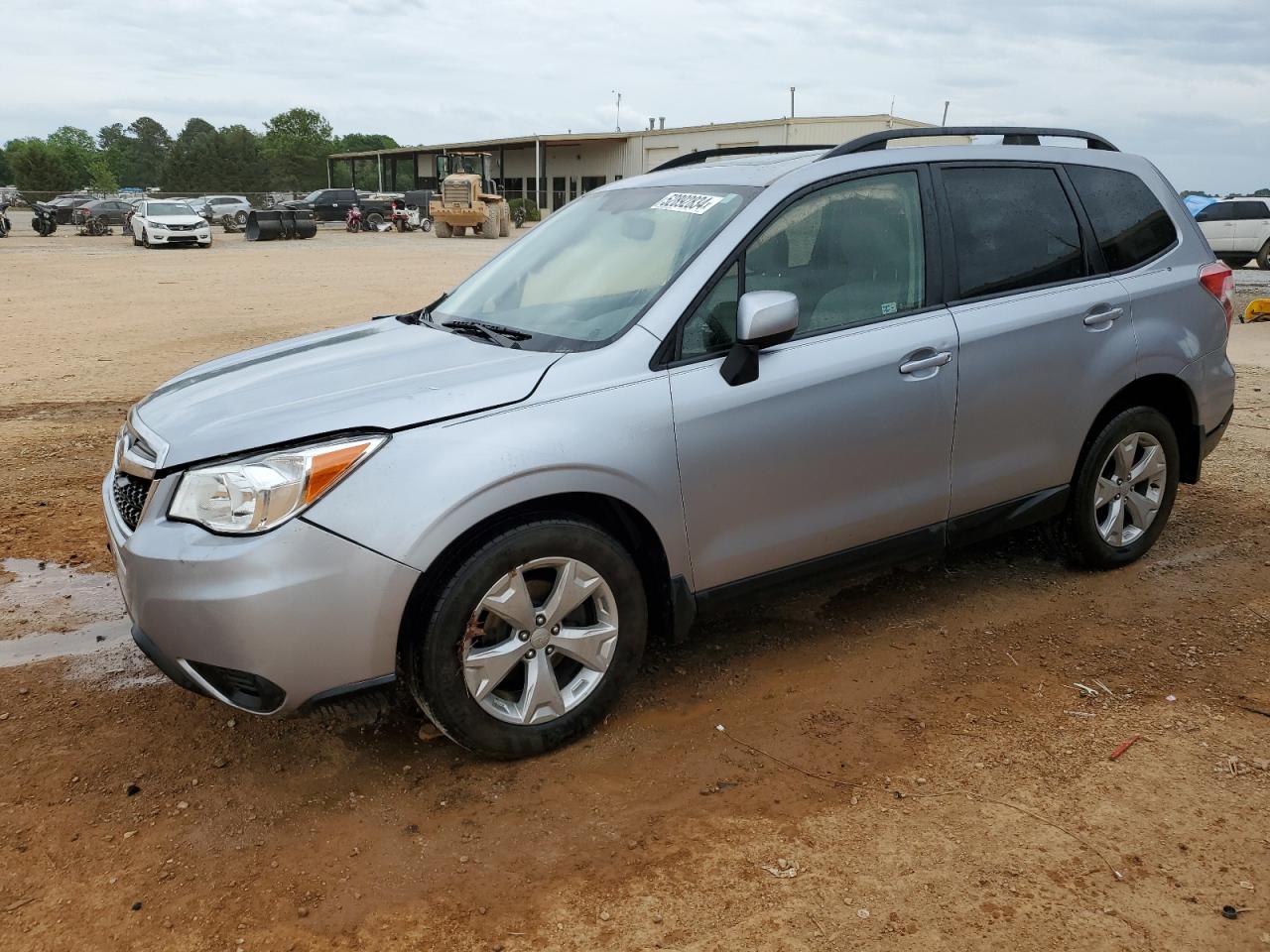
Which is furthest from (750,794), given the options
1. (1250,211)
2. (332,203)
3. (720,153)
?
(332,203)

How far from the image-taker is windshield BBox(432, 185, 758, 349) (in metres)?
3.59

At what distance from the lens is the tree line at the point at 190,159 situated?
7600 cm

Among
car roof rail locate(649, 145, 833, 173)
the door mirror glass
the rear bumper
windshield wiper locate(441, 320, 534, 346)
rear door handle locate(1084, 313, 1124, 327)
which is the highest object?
car roof rail locate(649, 145, 833, 173)

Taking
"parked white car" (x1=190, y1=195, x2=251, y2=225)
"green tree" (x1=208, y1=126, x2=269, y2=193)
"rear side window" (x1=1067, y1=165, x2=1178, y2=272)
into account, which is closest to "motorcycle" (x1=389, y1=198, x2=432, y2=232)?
"parked white car" (x1=190, y1=195, x2=251, y2=225)

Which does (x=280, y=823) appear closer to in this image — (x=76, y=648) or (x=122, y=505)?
(x=122, y=505)

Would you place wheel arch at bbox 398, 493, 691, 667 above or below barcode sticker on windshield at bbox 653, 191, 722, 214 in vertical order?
below

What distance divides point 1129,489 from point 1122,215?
1214 millimetres

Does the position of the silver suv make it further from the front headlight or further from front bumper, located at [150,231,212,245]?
front bumper, located at [150,231,212,245]

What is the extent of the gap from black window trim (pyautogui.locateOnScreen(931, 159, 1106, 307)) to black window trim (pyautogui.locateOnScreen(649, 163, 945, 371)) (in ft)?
0.12

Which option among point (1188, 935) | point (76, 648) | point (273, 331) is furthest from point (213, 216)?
point (1188, 935)

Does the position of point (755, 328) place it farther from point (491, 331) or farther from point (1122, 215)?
point (1122, 215)

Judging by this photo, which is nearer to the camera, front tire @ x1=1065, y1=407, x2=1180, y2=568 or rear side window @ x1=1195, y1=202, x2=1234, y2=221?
front tire @ x1=1065, y1=407, x2=1180, y2=568

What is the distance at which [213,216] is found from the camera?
153ft

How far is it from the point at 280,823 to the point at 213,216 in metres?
48.9
